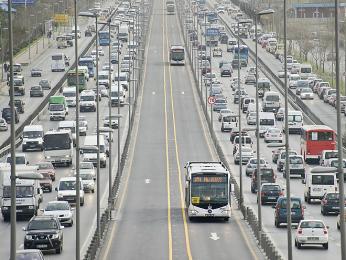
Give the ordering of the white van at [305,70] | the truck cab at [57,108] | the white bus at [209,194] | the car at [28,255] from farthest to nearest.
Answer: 1. the white van at [305,70]
2. the truck cab at [57,108]
3. the white bus at [209,194]
4. the car at [28,255]

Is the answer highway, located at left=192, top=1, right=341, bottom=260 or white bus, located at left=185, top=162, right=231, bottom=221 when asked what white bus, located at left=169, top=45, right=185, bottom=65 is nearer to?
highway, located at left=192, top=1, right=341, bottom=260

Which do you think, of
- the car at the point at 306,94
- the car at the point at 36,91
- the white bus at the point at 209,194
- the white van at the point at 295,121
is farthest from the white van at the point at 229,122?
the white bus at the point at 209,194

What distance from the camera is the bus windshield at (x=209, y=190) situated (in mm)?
80062

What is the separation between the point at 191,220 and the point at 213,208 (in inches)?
66.5

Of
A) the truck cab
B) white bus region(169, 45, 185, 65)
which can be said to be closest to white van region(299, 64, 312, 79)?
white bus region(169, 45, 185, 65)

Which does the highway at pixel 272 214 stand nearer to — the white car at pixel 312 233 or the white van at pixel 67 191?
the white car at pixel 312 233

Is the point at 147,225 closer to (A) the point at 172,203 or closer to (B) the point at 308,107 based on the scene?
(A) the point at 172,203

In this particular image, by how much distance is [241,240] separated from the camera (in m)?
72.5

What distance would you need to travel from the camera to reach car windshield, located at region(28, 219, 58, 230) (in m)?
67.8

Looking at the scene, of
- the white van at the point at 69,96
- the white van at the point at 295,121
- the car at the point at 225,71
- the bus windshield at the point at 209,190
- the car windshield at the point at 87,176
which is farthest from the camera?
the car at the point at 225,71

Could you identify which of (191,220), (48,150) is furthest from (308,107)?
(191,220)

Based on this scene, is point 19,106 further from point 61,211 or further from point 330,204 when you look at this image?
point 61,211

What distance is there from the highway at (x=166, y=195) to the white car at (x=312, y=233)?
86.1 inches

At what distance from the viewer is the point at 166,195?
95.1m
